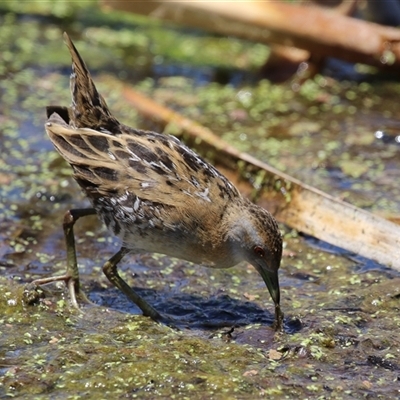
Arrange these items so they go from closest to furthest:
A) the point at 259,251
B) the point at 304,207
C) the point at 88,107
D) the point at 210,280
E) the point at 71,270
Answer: the point at 259,251 < the point at 88,107 < the point at 71,270 < the point at 210,280 < the point at 304,207

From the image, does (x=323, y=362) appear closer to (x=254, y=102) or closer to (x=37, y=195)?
(x=37, y=195)

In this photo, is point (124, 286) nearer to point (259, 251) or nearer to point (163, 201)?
point (163, 201)

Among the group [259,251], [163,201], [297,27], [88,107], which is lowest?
[259,251]

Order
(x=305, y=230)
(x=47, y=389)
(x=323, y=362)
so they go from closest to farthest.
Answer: (x=47, y=389) < (x=323, y=362) < (x=305, y=230)

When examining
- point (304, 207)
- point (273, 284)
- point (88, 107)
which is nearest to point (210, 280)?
point (273, 284)

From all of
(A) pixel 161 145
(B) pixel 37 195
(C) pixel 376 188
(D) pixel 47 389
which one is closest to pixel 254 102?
(C) pixel 376 188

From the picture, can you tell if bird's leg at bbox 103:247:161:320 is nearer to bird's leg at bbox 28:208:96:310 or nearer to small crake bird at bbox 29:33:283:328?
small crake bird at bbox 29:33:283:328
